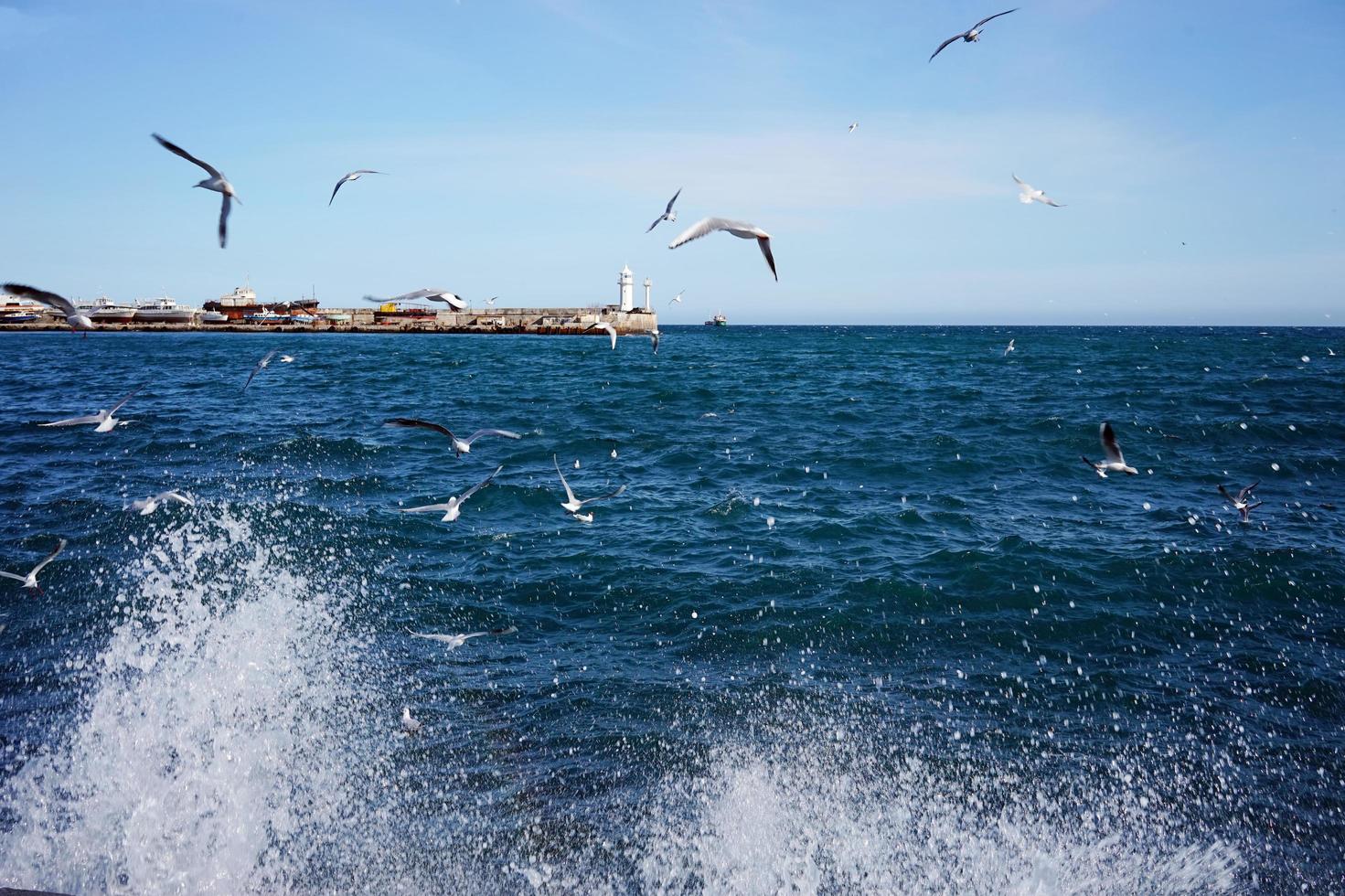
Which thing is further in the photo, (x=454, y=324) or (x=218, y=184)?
(x=454, y=324)

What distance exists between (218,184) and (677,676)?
8.45 meters

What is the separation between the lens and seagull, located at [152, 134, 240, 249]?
8648 mm

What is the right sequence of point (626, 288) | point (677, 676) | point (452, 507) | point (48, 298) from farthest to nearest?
Answer: 1. point (626, 288)
2. point (452, 507)
3. point (677, 676)
4. point (48, 298)

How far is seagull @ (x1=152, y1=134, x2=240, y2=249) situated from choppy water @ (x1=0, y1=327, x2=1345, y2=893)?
5.17m

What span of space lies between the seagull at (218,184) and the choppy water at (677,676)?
517cm

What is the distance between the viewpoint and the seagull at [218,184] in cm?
865

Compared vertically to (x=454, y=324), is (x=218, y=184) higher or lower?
lower

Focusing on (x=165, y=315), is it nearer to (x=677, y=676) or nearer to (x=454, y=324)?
(x=454, y=324)

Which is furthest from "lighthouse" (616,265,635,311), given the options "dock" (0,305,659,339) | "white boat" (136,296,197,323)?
"white boat" (136,296,197,323)

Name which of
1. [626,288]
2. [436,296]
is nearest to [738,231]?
[436,296]

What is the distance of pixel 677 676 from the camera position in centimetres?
888

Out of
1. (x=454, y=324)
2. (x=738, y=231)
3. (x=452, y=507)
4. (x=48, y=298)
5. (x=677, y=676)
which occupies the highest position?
(x=454, y=324)

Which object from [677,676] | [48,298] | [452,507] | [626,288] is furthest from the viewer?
[626,288]

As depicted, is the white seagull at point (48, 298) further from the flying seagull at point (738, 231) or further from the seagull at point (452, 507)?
the flying seagull at point (738, 231)
